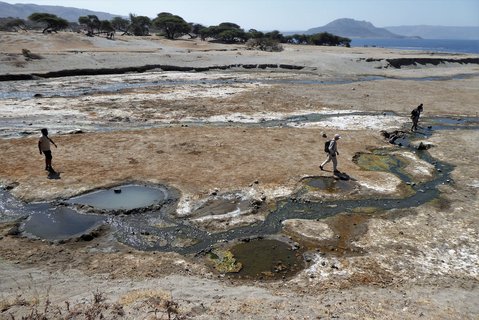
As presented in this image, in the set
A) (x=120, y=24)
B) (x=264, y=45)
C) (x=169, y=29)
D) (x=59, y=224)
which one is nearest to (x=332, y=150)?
(x=59, y=224)

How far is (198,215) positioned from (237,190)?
2.76m

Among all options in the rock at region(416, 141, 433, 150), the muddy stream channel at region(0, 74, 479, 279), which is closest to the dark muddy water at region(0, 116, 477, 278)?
the muddy stream channel at region(0, 74, 479, 279)

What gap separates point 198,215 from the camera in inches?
602

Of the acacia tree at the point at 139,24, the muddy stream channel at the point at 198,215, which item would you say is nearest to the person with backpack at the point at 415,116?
the muddy stream channel at the point at 198,215

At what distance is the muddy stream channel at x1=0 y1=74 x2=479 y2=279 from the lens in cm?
1291

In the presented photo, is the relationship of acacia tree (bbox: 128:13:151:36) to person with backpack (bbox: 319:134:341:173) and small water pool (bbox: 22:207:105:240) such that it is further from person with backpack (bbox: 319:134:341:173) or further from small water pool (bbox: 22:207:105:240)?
small water pool (bbox: 22:207:105:240)

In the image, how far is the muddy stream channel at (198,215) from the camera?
12.9m

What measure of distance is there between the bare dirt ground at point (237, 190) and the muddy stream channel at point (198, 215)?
0.40m

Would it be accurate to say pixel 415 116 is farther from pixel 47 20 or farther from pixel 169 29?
pixel 169 29

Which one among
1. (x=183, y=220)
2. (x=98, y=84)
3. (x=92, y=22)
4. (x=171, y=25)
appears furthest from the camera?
(x=92, y=22)

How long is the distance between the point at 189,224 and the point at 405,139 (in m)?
18.8

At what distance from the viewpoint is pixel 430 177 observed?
1977cm

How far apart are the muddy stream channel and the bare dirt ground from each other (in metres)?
0.40

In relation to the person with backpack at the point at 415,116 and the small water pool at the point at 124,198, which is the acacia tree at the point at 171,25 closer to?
the person with backpack at the point at 415,116
